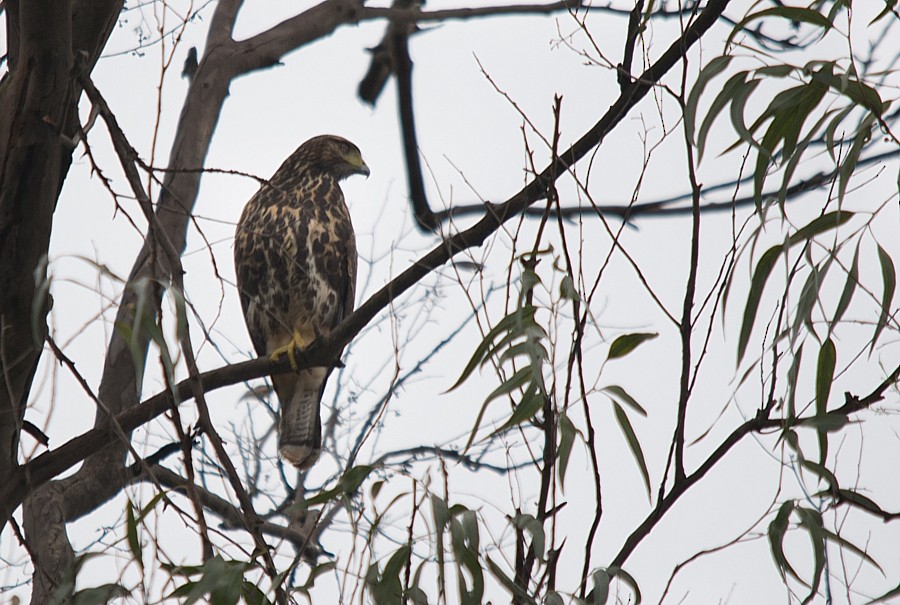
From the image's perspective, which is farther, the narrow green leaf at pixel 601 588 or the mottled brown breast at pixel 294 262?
the mottled brown breast at pixel 294 262

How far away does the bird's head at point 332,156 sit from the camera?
4.61 m

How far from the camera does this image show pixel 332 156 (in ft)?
15.3

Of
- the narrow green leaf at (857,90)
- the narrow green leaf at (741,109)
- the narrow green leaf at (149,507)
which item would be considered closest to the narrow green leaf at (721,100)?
the narrow green leaf at (741,109)

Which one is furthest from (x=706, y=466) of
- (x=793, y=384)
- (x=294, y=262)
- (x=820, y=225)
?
(x=294, y=262)

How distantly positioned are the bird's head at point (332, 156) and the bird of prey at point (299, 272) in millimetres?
94

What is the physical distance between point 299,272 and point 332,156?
0.74 metres

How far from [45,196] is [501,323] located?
37.8 inches

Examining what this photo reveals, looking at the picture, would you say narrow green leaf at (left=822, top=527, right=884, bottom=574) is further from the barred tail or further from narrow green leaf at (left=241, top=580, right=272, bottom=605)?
the barred tail

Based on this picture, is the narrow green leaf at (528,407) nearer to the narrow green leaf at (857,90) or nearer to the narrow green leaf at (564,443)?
the narrow green leaf at (564,443)

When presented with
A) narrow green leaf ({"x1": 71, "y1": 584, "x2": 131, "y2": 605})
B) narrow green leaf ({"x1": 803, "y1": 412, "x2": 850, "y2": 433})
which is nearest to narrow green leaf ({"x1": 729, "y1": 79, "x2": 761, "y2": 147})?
narrow green leaf ({"x1": 803, "y1": 412, "x2": 850, "y2": 433})

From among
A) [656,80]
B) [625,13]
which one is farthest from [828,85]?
[625,13]

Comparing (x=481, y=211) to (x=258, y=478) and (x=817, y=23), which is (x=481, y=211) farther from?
(x=258, y=478)

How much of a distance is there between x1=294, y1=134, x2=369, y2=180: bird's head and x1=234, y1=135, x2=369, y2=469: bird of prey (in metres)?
0.09

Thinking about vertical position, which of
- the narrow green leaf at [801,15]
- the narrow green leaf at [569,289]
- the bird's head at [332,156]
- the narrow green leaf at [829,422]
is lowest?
the narrow green leaf at [829,422]
